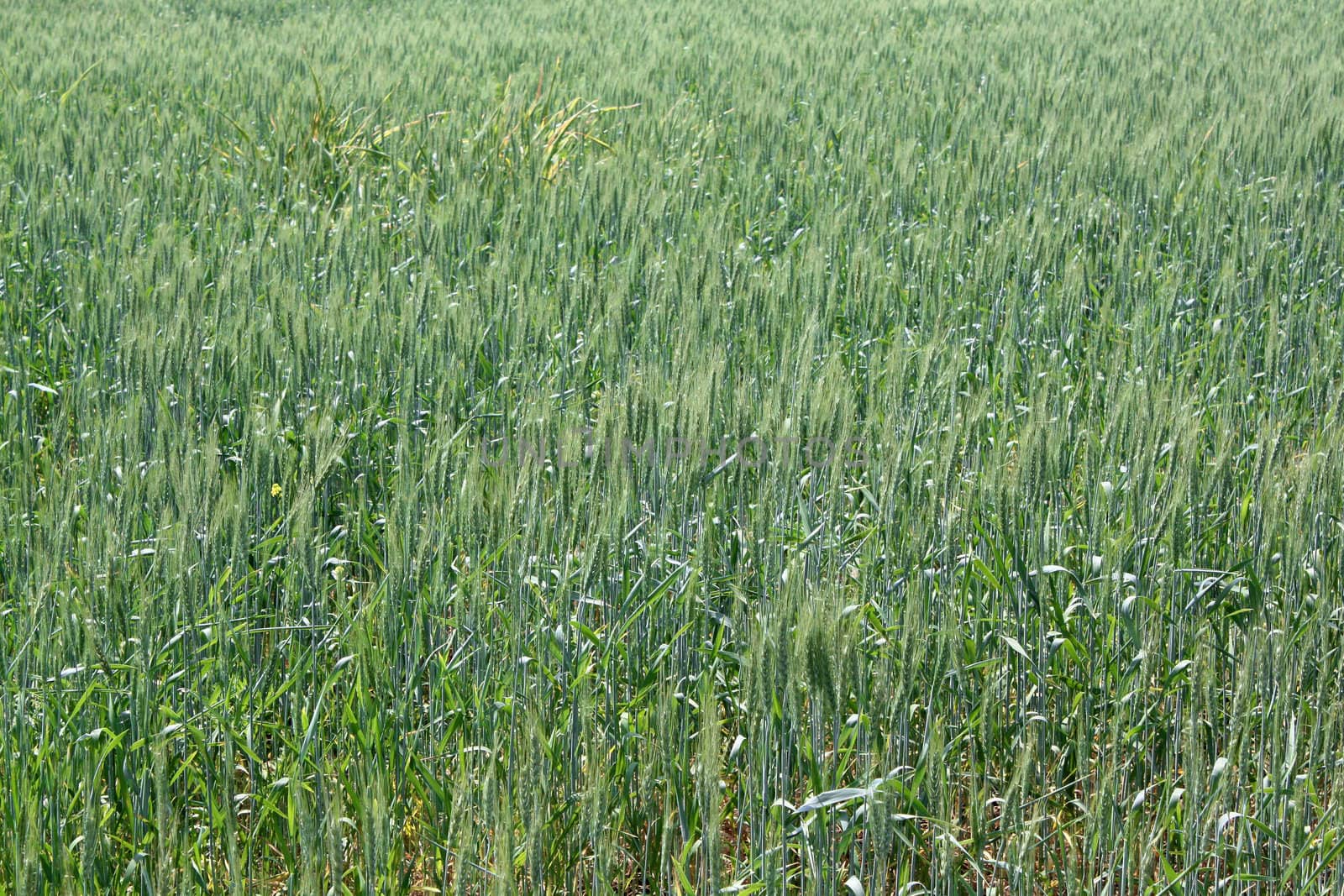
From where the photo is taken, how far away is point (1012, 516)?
165 centimetres

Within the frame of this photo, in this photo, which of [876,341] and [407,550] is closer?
[407,550]

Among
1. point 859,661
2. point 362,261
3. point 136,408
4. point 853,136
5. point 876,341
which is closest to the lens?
point 859,661

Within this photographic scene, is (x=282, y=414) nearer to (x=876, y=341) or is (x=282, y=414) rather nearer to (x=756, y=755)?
(x=876, y=341)

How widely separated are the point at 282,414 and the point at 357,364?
19 cm

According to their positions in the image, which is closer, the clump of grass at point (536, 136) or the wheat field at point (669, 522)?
the wheat field at point (669, 522)

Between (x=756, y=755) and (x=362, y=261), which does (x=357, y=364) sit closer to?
(x=362, y=261)

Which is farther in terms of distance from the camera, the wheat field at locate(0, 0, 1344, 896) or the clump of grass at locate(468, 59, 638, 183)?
the clump of grass at locate(468, 59, 638, 183)

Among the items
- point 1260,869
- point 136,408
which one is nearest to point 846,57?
point 136,408

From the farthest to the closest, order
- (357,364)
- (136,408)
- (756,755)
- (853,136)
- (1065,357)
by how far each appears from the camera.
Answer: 1. (853,136)
2. (1065,357)
3. (357,364)
4. (136,408)
5. (756,755)

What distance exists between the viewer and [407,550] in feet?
4.43

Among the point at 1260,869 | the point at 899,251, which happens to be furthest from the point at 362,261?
the point at 1260,869

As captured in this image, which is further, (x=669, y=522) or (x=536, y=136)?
(x=536, y=136)

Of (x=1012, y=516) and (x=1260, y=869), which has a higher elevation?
(x=1012, y=516)

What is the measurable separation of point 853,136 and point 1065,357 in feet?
6.11
